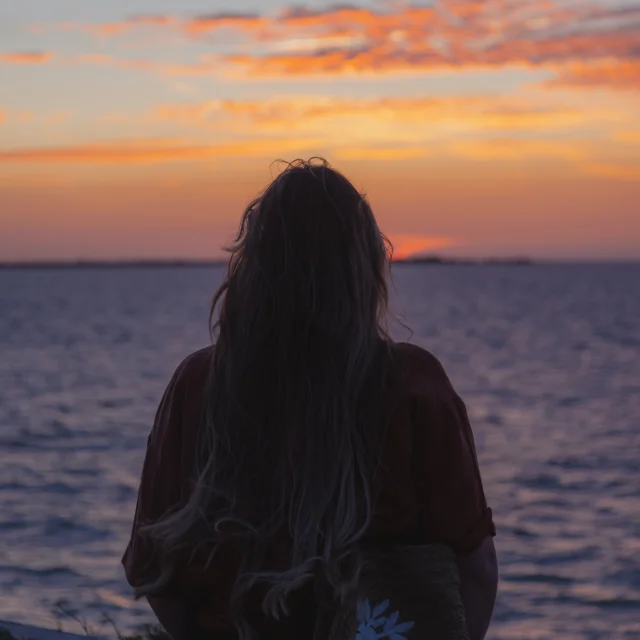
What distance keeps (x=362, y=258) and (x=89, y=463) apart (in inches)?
580

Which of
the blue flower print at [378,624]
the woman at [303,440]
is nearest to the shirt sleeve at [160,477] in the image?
the woman at [303,440]

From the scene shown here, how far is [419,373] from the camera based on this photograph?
2365 millimetres

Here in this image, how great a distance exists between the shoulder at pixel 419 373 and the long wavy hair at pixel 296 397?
0.11 feet

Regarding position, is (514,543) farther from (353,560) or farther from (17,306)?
(17,306)

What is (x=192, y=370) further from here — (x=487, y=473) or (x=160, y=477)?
(x=487, y=473)

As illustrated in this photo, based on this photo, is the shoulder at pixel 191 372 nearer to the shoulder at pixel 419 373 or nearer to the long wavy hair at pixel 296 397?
the long wavy hair at pixel 296 397

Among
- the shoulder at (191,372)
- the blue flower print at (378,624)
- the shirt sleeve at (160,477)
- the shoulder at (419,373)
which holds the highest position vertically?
the shoulder at (419,373)

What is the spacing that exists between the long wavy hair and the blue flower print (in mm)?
56

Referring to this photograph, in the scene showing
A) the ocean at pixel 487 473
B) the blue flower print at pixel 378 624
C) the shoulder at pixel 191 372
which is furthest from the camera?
the ocean at pixel 487 473

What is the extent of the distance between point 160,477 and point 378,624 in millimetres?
597

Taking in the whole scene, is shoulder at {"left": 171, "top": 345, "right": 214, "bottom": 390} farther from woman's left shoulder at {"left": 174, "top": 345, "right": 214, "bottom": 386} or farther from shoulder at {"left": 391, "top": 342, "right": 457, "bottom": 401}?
shoulder at {"left": 391, "top": 342, "right": 457, "bottom": 401}

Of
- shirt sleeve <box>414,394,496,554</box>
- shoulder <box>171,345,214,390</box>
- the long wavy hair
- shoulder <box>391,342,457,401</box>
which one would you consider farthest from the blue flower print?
shoulder <box>171,345,214,390</box>

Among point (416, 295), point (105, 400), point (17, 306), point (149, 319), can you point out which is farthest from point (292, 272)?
point (416, 295)

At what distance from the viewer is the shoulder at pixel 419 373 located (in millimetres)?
2352
